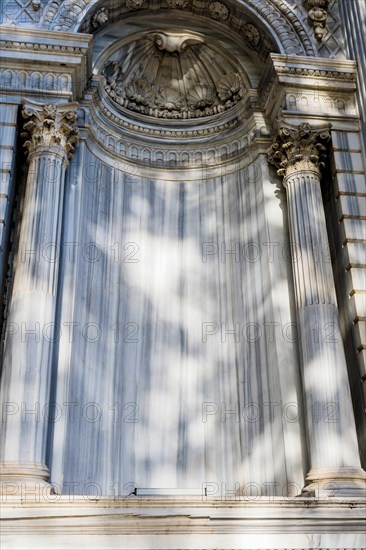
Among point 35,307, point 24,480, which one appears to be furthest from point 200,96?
point 24,480

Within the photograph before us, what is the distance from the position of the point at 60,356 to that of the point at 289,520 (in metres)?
4.23

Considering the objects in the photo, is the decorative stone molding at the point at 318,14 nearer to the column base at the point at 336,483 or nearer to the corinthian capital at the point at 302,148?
the corinthian capital at the point at 302,148

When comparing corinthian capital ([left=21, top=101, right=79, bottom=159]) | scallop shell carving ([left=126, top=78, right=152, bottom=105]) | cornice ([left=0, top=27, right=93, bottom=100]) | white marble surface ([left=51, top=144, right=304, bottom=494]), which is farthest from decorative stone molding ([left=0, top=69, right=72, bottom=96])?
scallop shell carving ([left=126, top=78, right=152, bottom=105])

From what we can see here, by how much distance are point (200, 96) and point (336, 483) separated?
8.67m

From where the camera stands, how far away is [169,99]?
14.6m

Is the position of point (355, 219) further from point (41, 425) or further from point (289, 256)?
point (41, 425)

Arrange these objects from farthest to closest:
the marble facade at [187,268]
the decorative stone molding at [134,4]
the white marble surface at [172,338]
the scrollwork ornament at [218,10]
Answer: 1. the scrollwork ornament at [218,10]
2. the decorative stone molding at [134,4]
3. the white marble surface at [172,338]
4. the marble facade at [187,268]

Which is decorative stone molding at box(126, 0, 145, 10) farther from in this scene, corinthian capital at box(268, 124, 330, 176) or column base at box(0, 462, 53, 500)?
column base at box(0, 462, 53, 500)

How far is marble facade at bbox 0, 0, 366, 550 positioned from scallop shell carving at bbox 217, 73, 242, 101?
4 centimetres

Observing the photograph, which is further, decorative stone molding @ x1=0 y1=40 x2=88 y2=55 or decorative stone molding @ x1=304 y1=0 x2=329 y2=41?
decorative stone molding @ x1=304 y1=0 x2=329 y2=41

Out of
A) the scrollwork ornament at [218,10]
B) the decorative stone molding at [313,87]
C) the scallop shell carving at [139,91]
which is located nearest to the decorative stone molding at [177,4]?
the scrollwork ornament at [218,10]

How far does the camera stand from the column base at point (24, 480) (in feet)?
29.0

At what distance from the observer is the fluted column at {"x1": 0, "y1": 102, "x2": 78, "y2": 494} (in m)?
9.25

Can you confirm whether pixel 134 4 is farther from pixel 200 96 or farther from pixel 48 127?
pixel 48 127
